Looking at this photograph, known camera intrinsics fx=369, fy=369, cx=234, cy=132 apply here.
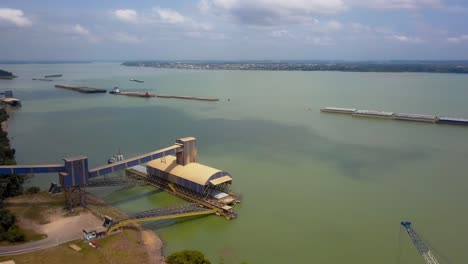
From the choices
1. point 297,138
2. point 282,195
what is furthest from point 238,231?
point 297,138

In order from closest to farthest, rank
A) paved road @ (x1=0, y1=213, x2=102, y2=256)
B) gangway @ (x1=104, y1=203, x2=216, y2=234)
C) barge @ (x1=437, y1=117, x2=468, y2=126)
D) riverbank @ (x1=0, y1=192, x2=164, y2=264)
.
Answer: riverbank @ (x1=0, y1=192, x2=164, y2=264), paved road @ (x1=0, y1=213, x2=102, y2=256), gangway @ (x1=104, y1=203, x2=216, y2=234), barge @ (x1=437, y1=117, x2=468, y2=126)

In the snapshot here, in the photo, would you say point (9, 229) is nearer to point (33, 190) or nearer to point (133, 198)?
point (33, 190)

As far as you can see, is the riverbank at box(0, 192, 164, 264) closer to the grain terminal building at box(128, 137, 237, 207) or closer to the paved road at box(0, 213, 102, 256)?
the paved road at box(0, 213, 102, 256)

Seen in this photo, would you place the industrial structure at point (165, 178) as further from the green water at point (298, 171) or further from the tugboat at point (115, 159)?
the tugboat at point (115, 159)

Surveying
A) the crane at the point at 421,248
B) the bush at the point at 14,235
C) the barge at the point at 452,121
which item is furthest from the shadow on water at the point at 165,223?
the barge at the point at 452,121

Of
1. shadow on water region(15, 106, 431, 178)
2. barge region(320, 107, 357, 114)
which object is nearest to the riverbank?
shadow on water region(15, 106, 431, 178)

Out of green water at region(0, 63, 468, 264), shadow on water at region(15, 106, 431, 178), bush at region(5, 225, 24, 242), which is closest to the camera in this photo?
bush at region(5, 225, 24, 242)

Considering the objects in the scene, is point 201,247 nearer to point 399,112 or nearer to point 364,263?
point 364,263

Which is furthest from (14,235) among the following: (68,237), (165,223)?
(165,223)
